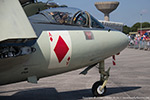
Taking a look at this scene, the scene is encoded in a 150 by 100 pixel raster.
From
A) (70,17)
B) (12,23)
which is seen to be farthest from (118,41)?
(12,23)

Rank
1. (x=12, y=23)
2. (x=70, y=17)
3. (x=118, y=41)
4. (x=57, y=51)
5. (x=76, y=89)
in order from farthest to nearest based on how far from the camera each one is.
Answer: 1. (x=76, y=89)
2. (x=118, y=41)
3. (x=70, y=17)
4. (x=57, y=51)
5. (x=12, y=23)

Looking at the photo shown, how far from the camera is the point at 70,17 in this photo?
770cm

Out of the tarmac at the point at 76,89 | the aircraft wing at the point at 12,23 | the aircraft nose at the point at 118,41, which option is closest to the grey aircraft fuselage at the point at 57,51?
the aircraft nose at the point at 118,41

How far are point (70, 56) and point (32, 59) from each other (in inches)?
43.7

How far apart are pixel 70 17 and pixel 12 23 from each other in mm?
2697

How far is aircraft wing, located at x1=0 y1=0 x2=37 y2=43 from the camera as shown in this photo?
5.14 metres

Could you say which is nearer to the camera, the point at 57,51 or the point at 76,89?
the point at 57,51

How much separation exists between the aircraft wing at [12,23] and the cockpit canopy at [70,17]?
5.68 feet

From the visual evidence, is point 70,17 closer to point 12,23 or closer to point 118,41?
point 118,41

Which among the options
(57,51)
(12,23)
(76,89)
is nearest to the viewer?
(12,23)

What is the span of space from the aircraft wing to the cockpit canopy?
1.73 m

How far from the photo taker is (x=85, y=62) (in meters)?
7.76

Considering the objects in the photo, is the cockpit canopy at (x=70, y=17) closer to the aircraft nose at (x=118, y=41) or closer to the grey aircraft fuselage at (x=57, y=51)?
the grey aircraft fuselage at (x=57, y=51)

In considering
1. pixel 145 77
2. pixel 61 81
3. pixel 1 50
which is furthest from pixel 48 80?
pixel 1 50
